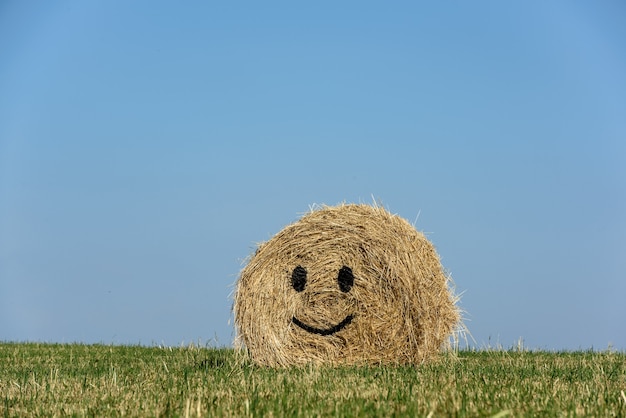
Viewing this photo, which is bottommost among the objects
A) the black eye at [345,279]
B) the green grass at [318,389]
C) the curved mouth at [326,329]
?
the green grass at [318,389]

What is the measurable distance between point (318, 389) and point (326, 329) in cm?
316

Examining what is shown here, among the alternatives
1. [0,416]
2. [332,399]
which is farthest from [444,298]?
[0,416]

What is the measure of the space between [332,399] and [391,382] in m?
1.51

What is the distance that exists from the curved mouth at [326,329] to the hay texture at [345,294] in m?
0.01

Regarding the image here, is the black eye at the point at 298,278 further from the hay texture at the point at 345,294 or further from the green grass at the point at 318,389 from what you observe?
the green grass at the point at 318,389

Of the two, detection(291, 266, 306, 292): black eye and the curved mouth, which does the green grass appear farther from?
detection(291, 266, 306, 292): black eye

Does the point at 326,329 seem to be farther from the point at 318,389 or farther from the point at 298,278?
the point at 318,389

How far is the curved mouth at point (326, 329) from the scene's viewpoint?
9.96m

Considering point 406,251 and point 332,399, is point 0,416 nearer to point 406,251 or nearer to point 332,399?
point 332,399

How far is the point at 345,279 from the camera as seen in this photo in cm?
1008

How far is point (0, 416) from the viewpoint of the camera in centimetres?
609

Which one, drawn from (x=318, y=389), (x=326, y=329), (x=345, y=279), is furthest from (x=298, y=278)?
(x=318, y=389)

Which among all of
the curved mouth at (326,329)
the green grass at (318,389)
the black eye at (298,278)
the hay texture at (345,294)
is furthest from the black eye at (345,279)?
the green grass at (318,389)

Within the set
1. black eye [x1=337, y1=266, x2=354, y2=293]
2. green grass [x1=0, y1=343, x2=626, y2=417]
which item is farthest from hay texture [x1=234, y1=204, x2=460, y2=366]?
green grass [x1=0, y1=343, x2=626, y2=417]
